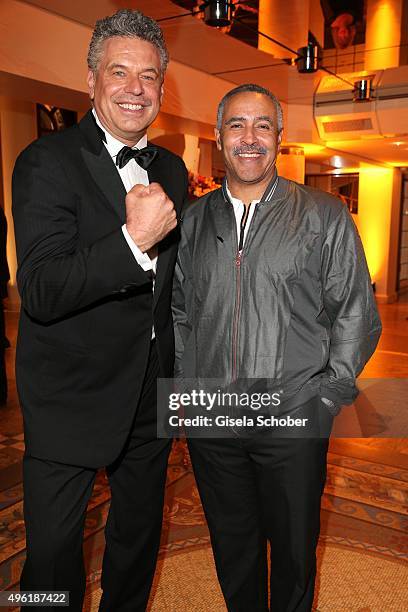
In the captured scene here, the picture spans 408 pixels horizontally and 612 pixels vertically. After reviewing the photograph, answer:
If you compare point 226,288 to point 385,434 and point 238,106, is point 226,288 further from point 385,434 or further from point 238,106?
point 385,434

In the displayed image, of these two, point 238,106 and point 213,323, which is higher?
point 238,106

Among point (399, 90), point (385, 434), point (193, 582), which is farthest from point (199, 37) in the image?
point (193, 582)

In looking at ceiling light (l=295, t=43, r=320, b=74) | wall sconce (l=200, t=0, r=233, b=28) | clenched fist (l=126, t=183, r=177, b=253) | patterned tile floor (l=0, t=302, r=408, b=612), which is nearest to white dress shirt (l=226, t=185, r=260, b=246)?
clenched fist (l=126, t=183, r=177, b=253)

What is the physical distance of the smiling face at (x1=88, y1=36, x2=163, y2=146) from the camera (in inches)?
62.5

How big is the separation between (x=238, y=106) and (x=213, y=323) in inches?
27.2

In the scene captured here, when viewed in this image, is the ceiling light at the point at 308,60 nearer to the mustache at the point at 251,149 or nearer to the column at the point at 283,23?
the column at the point at 283,23

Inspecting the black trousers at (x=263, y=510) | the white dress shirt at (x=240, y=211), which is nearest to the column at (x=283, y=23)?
the white dress shirt at (x=240, y=211)

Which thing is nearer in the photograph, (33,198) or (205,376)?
(33,198)

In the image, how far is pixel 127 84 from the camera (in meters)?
1.59

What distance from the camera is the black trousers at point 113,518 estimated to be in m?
1.56

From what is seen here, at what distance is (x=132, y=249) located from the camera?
137 cm

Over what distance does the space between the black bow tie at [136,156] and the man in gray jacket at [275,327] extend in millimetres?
314

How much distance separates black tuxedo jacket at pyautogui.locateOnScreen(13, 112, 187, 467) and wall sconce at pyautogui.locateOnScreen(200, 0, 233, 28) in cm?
313

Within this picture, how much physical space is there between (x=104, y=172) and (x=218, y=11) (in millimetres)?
3286
